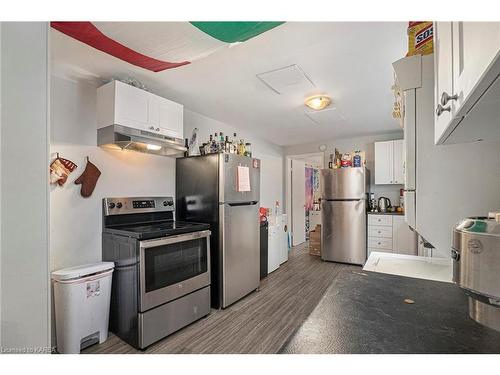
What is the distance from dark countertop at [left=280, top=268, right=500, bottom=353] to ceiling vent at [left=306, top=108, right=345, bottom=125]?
2.44m

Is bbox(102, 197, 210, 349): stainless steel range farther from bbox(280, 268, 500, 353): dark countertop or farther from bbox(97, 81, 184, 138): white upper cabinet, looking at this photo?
bbox(280, 268, 500, 353): dark countertop

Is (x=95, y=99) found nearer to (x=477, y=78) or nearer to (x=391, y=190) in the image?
(x=477, y=78)

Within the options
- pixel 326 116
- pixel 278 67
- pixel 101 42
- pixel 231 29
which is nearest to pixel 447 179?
pixel 231 29

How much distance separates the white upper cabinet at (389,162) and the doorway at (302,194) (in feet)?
3.41

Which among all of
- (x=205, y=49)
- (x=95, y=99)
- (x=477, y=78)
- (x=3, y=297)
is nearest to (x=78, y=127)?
(x=95, y=99)

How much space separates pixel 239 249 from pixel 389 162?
3.00 meters

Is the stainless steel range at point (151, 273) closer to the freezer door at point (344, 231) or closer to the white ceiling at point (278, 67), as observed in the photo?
the white ceiling at point (278, 67)

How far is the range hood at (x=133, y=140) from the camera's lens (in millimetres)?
1888

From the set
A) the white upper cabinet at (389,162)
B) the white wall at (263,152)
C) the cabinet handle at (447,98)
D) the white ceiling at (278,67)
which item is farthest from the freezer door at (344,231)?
the cabinet handle at (447,98)

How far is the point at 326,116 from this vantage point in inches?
127

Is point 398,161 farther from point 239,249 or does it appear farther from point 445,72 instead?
point 445,72

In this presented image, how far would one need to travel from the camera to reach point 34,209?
735 millimetres

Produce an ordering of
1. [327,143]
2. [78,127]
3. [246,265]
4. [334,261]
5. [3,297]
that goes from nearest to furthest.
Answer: [3,297], [78,127], [246,265], [334,261], [327,143]

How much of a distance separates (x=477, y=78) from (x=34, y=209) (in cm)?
114
